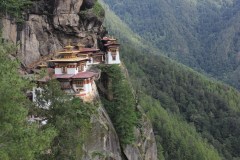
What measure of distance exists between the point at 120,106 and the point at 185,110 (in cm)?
10237

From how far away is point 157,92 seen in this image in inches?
6107

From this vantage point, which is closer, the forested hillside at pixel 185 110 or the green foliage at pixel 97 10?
the green foliage at pixel 97 10

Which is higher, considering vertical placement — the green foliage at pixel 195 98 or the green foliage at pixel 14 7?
the green foliage at pixel 14 7

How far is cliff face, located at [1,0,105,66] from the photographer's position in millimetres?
53406

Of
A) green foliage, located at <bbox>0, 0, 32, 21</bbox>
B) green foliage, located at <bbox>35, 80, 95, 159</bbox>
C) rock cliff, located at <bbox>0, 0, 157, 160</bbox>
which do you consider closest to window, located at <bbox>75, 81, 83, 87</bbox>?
rock cliff, located at <bbox>0, 0, 157, 160</bbox>

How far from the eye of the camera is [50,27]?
5666 cm

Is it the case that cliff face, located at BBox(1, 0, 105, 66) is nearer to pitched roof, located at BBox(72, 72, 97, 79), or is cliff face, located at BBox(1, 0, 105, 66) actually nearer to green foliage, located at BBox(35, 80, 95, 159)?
pitched roof, located at BBox(72, 72, 97, 79)

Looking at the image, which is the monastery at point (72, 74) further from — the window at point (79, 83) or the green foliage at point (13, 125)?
the green foliage at point (13, 125)

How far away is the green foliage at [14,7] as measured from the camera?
51375 millimetres

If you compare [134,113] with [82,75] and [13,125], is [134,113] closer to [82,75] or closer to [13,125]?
[82,75]

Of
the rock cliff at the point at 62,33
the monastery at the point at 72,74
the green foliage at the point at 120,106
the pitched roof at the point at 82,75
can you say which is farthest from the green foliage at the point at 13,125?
the green foliage at the point at 120,106

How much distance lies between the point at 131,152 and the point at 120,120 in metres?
5.15

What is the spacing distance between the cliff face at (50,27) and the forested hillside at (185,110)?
37.9 meters

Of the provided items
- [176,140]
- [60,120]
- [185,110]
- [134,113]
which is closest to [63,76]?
[134,113]
